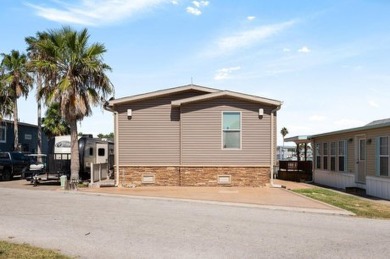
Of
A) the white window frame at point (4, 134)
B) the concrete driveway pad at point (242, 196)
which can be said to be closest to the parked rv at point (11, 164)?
the concrete driveway pad at point (242, 196)

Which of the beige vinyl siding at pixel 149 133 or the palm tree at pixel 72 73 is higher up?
the palm tree at pixel 72 73

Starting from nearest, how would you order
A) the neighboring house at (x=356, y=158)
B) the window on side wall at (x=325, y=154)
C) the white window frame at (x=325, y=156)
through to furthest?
the neighboring house at (x=356, y=158) → the white window frame at (x=325, y=156) → the window on side wall at (x=325, y=154)

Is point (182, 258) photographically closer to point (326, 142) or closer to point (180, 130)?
point (180, 130)

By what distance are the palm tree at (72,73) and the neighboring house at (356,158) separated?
12.7 m

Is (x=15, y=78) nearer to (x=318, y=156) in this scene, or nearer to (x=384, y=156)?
(x=318, y=156)

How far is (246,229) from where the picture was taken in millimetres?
9688

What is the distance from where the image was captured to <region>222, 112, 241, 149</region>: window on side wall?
20.5 meters

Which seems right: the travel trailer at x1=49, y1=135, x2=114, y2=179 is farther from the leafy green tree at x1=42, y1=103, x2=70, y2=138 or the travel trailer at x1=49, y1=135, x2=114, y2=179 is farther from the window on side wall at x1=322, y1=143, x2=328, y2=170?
the leafy green tree at x1=42, y1=103, x2=70, y2=138

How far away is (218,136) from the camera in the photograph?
20.5 m

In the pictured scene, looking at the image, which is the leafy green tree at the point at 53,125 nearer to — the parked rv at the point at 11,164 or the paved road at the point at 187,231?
the parked rv at the point at 11,164

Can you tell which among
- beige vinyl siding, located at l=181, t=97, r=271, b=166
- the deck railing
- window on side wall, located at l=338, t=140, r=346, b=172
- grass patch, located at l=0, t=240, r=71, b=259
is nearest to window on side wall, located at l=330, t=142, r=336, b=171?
window on side wall, located at l=338, t=140, r=346, b=172

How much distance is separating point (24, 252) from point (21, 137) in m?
38.4

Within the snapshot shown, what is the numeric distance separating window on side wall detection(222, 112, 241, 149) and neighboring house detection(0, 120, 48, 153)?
25.1 metres

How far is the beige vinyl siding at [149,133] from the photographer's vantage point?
20641 mm
